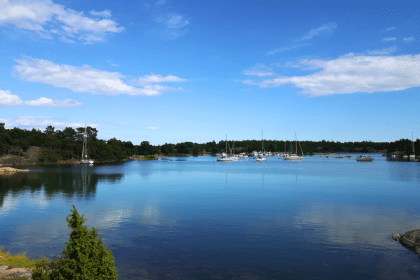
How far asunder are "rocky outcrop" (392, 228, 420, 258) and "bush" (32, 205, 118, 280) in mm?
18680

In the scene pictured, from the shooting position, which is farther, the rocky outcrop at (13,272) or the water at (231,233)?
the water at (231,233)

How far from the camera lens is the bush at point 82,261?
27.0 feet

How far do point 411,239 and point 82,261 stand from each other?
67.8ft

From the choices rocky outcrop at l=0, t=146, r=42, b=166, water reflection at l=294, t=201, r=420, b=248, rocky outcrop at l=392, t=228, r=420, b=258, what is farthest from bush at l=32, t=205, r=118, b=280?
rocky outcrop at l=0, t=146, r=42, b=166

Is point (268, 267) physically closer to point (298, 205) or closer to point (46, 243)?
point (46, 243)

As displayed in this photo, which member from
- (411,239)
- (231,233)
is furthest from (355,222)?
(231,233)

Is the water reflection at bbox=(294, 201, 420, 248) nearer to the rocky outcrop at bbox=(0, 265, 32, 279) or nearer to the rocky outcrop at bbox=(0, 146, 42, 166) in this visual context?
the rocky outcrop at bbox=(0, 265, 32, 279)

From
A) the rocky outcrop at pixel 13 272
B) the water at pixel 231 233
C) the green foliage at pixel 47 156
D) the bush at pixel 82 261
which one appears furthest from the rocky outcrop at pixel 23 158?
the bush at pixel 82 261

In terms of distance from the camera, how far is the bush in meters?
8.24

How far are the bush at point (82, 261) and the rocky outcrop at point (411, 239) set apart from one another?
18.7 meters

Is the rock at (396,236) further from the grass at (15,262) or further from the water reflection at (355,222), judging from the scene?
the grass at (15,262)

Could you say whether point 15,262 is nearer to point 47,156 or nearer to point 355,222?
point 355,222

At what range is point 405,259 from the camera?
56.7ft

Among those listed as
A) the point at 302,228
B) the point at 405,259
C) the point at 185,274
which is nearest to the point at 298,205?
the point at 302,228
